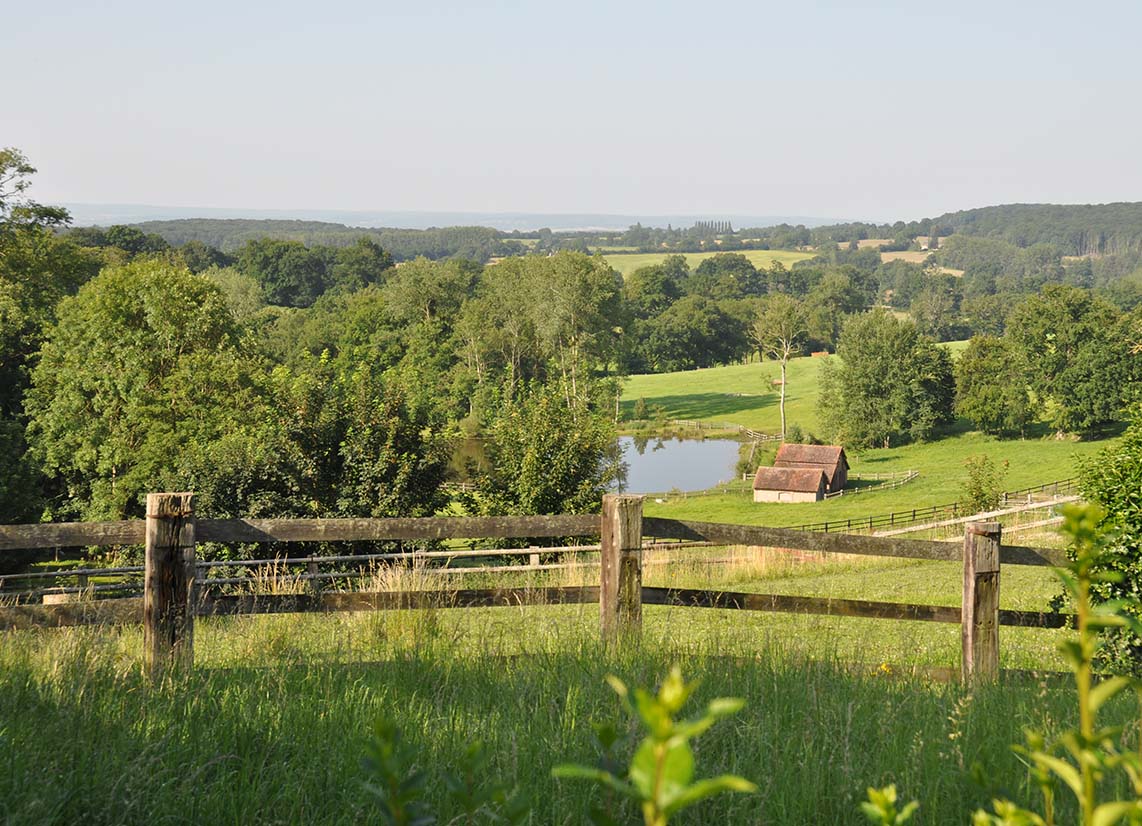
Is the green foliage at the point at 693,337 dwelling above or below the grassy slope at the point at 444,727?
below

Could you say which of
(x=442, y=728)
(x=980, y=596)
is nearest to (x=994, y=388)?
(x=980, y=596)

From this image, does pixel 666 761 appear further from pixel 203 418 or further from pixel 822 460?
pixel 822 460

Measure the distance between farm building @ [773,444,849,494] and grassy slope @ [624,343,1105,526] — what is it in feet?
11.5

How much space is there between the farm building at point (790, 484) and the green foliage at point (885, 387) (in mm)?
14390

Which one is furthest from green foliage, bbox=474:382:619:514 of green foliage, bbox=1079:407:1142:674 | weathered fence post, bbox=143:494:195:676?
weathered fence post, bbox=143:494:195:676

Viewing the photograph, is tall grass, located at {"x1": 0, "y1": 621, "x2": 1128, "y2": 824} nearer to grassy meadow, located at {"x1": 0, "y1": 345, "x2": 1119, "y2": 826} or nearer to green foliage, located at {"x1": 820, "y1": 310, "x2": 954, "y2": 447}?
grassy meadow, located at {"x1": 0, "y1": 345, "x2": 1119, "y2": 826}

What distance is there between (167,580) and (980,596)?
17.0 feet

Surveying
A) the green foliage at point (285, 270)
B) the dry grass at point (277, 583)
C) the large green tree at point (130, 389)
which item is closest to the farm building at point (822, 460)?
the large green tree at point (130, 389)

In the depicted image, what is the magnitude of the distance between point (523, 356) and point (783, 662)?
78.4 m

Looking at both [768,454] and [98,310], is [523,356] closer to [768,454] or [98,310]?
[768,454]

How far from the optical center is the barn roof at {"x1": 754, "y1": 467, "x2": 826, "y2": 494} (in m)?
63.7

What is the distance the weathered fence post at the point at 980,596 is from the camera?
7.00m

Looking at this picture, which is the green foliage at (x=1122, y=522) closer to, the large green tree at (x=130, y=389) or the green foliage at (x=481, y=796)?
the green foliage at (x=481, y=796)

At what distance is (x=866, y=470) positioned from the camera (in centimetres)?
7206
